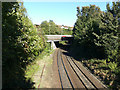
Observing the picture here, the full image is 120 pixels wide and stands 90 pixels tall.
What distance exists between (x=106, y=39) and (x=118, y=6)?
553 centimetres

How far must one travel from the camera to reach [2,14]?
278 inches

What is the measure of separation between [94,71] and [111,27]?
291 inches

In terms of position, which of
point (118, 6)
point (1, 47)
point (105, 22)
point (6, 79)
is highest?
point (118, 6)

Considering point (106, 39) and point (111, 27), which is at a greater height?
point (111, 27)

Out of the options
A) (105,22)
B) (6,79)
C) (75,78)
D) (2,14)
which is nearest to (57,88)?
(75,78)

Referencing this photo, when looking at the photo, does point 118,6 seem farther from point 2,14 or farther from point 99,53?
point 2,14

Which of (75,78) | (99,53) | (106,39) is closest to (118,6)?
(106,39)

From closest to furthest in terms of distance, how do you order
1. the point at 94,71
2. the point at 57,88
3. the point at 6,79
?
1. the point at 6,79
2. the point at 57,88
3. the point at 94,71

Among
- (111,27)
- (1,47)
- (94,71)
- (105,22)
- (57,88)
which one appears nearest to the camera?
(1,47)

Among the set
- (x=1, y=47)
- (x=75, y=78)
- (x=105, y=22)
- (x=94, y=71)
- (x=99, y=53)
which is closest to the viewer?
(x=1, y=47)

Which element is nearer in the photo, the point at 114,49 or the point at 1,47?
the point at 1,47

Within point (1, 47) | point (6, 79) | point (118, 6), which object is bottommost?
point (6, 79)

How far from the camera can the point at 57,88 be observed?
33.8ft

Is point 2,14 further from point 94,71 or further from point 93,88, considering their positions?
point 94,71
